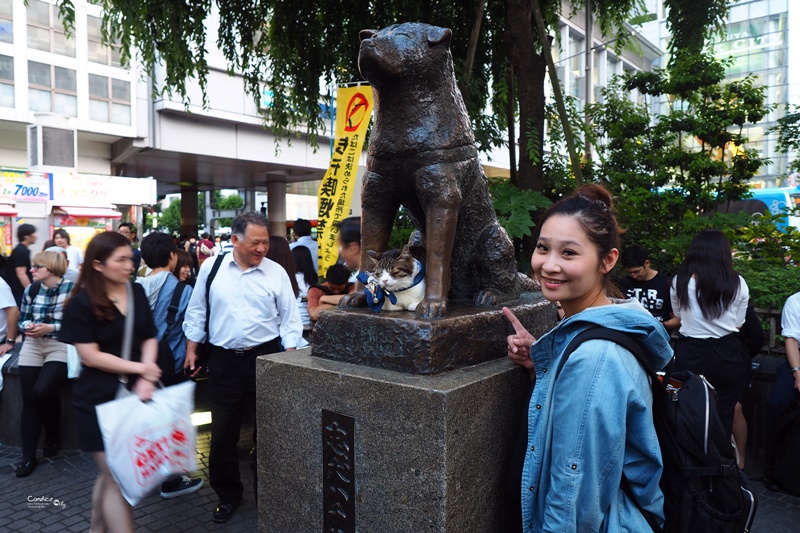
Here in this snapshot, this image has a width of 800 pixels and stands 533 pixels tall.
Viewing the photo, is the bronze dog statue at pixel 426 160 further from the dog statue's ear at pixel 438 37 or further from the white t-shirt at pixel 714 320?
the white t-shirt at pixel 714 320

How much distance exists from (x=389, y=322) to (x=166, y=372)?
2.69 metres

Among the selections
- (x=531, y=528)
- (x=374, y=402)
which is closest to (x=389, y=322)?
(x=374, y=402)

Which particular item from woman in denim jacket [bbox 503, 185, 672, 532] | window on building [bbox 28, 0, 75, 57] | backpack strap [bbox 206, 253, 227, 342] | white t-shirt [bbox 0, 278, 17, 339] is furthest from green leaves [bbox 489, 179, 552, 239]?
window on building [bbox 28, 0, 75, 57]

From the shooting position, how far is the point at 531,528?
5.91 ft

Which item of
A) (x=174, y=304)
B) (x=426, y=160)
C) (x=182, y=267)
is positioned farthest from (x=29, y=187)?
(x=426, y=160)

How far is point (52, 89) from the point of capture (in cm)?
1650

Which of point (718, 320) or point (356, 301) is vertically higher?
point (356, 301)

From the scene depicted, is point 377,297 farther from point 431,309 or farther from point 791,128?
point 791,128

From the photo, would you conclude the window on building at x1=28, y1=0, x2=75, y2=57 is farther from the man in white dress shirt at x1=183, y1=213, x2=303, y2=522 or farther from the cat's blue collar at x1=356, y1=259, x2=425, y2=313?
the cat's blue collar at x1=356, y1=259, x2=425, y2=313

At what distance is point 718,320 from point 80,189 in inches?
626

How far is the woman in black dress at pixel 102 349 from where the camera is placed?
9.50 ft

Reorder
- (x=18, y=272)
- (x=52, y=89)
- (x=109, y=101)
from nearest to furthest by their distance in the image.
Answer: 1. (x=18, y=272)
2. (x=52, y=89)
3. (x=109, y=101)

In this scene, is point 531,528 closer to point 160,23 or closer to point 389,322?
point 389,322

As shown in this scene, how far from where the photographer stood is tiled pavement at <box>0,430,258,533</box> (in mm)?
3684
